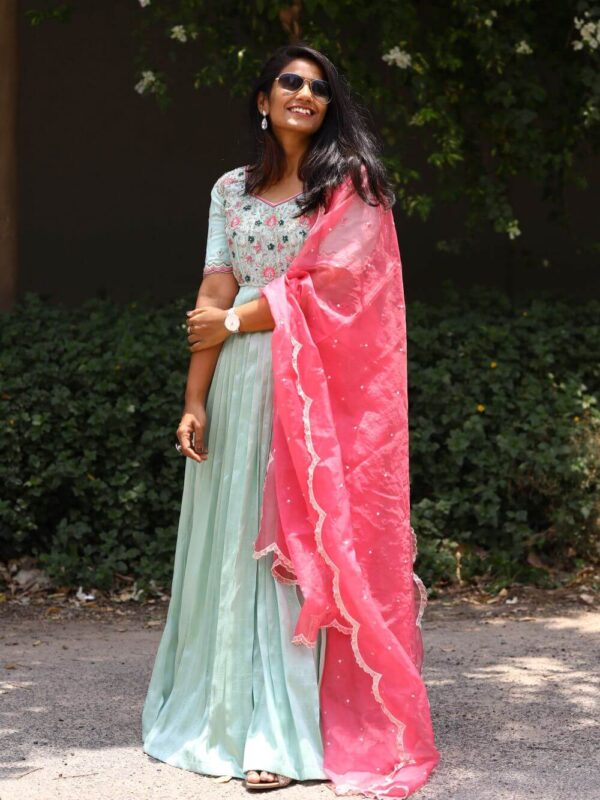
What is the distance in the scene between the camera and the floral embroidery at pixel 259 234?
3406mm

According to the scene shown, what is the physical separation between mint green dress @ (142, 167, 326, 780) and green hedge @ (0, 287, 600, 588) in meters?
2.06

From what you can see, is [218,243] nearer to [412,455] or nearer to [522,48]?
[412,455]

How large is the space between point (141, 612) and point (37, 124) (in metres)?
3.76

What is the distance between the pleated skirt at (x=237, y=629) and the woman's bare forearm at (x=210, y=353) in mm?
32

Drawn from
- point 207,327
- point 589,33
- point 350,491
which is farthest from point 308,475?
point 589,33

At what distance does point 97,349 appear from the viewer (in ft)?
19.2

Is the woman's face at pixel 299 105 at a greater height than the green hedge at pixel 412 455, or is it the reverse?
the woman's face at pixel 299 105

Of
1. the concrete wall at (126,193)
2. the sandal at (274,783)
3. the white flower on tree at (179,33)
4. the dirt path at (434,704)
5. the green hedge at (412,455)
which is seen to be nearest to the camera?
the sandal at (274,783)

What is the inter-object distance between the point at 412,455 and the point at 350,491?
246 centimetres

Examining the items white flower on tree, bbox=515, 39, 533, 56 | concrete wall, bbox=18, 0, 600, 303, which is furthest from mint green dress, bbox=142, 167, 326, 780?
concrete wall, bbox=18, 0, 600, 303

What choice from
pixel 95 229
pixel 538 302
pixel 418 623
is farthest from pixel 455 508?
pixel 95 229

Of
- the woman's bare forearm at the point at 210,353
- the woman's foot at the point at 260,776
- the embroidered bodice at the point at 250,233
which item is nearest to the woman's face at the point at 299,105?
the embroidered bodice at the point at 250,233

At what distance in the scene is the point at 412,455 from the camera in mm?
5805

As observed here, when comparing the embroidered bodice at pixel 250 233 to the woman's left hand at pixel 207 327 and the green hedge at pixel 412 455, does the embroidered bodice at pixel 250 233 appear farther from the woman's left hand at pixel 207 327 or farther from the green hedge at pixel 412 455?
the green hedge at pixel 412 455
